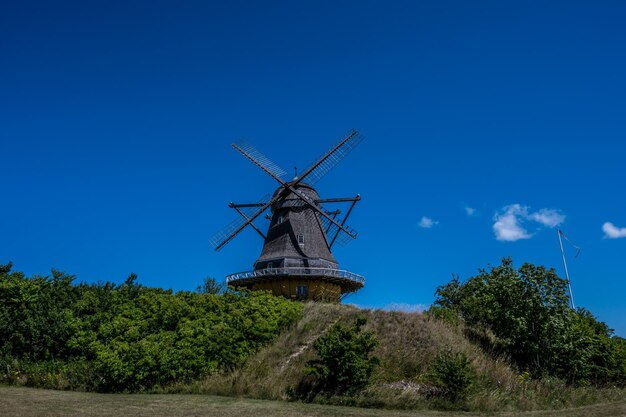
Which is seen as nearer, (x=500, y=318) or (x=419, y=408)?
(x=419, y=408)

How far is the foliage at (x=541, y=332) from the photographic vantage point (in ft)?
73.9

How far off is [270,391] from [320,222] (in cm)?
2755

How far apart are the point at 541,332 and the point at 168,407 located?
17666 mm

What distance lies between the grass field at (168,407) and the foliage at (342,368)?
4.53ft

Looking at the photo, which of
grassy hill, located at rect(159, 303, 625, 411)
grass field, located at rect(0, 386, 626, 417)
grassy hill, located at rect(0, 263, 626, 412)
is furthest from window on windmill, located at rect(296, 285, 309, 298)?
grass field, located at rect(0, 386, 626, 417)

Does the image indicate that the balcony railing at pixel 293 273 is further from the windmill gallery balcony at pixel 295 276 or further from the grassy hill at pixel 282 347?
the grassy hill at pixel 282 347

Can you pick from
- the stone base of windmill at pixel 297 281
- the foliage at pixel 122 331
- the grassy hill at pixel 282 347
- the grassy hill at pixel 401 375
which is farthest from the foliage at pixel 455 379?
the stone base of windmill at pixel 297 281

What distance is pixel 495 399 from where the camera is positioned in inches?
622

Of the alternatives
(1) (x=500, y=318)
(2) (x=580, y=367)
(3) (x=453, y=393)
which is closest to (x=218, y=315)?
(3) (x=453, y=393)

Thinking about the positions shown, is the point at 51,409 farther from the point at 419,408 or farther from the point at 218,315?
the point at 419,408

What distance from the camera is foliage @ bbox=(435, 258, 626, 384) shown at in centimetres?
2253

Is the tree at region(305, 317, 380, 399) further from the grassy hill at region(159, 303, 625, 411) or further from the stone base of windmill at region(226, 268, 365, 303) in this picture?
the stone base of windmill at region(226, 268, 365, 303)

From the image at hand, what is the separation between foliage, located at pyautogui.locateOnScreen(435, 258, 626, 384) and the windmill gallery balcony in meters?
15.0

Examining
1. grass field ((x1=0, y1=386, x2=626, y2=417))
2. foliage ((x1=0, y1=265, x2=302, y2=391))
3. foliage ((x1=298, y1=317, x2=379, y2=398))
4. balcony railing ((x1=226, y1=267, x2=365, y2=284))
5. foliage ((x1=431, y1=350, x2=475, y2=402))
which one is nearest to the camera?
grass field ((x1=0, y1=386, x2=626, y2=417))
